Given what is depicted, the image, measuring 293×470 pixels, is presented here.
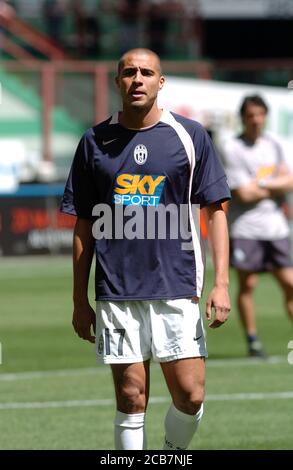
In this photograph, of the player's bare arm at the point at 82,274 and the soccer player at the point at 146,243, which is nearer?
the soccer player at the point at 146,243

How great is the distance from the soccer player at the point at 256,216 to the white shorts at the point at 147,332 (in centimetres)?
580

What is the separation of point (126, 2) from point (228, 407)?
90.1 ft

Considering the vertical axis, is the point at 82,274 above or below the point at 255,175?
below

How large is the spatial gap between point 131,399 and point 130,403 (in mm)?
27

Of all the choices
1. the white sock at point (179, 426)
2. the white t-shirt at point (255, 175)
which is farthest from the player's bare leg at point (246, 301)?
the white sock at point (179, 426)

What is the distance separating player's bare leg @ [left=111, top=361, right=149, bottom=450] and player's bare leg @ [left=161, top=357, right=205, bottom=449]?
164 mm

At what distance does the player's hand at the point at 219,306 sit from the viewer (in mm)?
6910

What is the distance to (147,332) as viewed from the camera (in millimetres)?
7047

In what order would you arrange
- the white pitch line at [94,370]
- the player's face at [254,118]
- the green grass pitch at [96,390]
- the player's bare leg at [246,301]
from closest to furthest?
the green grass pitch at [96,390], the white pitch line at [94,370], the player's face at [254,118], the player's bare leg at [246,301]

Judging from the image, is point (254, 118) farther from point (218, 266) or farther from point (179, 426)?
point (179, 426)

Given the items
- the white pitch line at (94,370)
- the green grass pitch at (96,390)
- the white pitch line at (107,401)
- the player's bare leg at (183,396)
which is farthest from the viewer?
the white pitch line at (94,370)

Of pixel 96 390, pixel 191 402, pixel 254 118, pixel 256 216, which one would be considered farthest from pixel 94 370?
pixel 191 402

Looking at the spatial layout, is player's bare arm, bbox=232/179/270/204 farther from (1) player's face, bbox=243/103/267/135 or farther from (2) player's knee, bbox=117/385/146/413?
(2) player's knee, bbox=117/385/146/413

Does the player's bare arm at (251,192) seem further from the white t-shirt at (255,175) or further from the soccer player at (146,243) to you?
the soccer player at (146,243)
